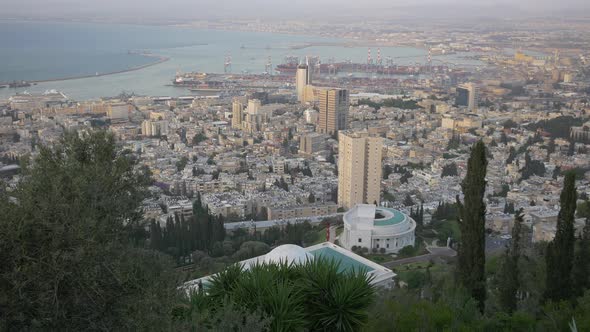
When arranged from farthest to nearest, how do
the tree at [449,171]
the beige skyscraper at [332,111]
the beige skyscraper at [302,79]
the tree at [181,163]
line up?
the beige skyscraper at [302,79]
the beige skyscraper at [332,111]
the tree at [181,163]
the tree at [449,171]

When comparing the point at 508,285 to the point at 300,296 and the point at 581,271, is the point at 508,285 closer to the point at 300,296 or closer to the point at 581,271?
the point at 581,271

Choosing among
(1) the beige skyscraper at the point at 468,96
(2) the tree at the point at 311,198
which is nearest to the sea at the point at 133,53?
(1) the beige skyscraper at the point at 468,96

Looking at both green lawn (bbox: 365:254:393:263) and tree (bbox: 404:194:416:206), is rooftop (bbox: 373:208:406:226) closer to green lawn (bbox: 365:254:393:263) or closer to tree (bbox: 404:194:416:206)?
green lawn (bbox: 365:254:393:263)

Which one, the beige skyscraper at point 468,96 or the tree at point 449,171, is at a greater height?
the beige skyscraper at point 468,96

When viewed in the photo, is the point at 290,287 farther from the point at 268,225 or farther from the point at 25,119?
the point at 25,119

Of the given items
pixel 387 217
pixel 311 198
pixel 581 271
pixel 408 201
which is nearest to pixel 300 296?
pixel 581 271

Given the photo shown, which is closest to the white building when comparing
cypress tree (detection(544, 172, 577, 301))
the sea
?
cypress tree (detection(544, 172, 577, 301))

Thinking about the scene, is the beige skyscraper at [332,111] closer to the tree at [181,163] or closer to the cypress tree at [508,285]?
the tree at [181,163]
